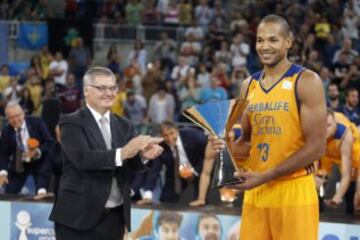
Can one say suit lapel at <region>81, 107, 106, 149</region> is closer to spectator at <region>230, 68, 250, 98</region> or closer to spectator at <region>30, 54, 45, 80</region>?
spectator at <region>230, 68, 250, 98</region>

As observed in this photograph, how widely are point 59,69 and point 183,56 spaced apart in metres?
2.33

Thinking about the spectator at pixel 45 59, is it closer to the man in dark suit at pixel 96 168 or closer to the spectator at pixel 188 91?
the spectator at pixel 188 91

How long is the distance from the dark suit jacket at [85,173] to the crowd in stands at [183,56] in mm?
7839

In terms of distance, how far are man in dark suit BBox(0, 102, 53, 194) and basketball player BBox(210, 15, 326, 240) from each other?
4.56 metres

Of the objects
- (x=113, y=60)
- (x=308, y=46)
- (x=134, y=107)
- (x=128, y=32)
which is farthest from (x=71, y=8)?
(x=308, y=46)

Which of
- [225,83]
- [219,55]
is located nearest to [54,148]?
[225,83]

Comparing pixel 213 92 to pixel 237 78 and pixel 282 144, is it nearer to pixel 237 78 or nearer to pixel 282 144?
pixel 237 78

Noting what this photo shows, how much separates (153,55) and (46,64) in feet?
6.90

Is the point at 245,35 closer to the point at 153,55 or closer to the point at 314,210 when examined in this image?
the point at 153,55

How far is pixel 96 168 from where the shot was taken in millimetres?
6133

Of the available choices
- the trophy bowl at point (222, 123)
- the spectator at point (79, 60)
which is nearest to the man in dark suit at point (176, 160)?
the trophy bowl at point (222, 123)

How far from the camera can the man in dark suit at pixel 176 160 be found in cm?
990

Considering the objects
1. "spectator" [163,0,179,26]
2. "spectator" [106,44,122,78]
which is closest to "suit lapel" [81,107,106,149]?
"spectator" [106,44,122,78]

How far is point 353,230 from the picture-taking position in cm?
807
